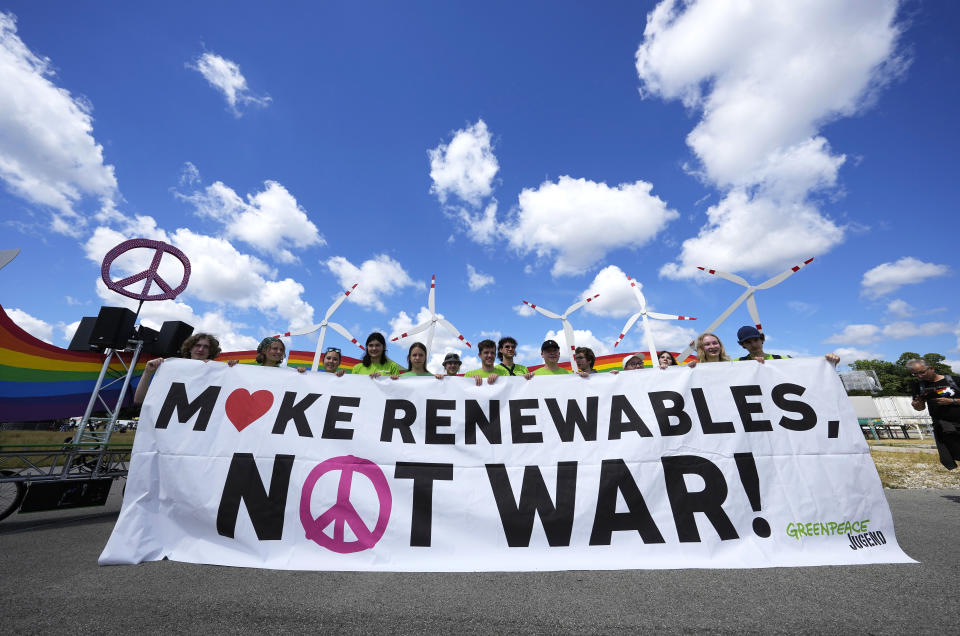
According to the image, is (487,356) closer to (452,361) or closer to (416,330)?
(452,361)

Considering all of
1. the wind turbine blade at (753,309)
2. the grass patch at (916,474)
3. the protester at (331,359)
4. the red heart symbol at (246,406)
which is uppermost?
the wind turbine blade at (753,309)

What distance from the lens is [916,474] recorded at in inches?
364

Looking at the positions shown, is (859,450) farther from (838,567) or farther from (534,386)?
(534,386)

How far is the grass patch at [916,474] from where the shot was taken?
8258 mm

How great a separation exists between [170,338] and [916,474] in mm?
20037

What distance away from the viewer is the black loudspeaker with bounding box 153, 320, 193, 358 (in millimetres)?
10266

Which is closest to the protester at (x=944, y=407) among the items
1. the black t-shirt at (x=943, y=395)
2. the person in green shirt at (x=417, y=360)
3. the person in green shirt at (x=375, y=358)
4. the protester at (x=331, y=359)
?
the black t-shirt at (x=943, y=395)

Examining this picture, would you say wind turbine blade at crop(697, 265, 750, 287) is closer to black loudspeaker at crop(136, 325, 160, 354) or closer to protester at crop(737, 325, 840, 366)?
protester at crop(737, 325, 840, 366)

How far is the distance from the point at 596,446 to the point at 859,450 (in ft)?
9.87

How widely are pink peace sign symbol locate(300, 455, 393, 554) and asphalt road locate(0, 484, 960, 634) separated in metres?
0.32

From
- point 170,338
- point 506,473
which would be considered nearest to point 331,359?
point 506,473

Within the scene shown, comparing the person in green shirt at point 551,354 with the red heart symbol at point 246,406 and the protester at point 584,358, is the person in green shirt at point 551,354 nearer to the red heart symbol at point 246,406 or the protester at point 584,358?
the protester at point 584,358

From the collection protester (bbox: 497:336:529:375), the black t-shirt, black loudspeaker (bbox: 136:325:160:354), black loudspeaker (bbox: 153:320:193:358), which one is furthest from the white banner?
black loudspeaker (bbox: 153:320:193:358)

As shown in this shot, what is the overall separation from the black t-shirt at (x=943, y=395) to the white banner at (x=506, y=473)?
4.26 metres
